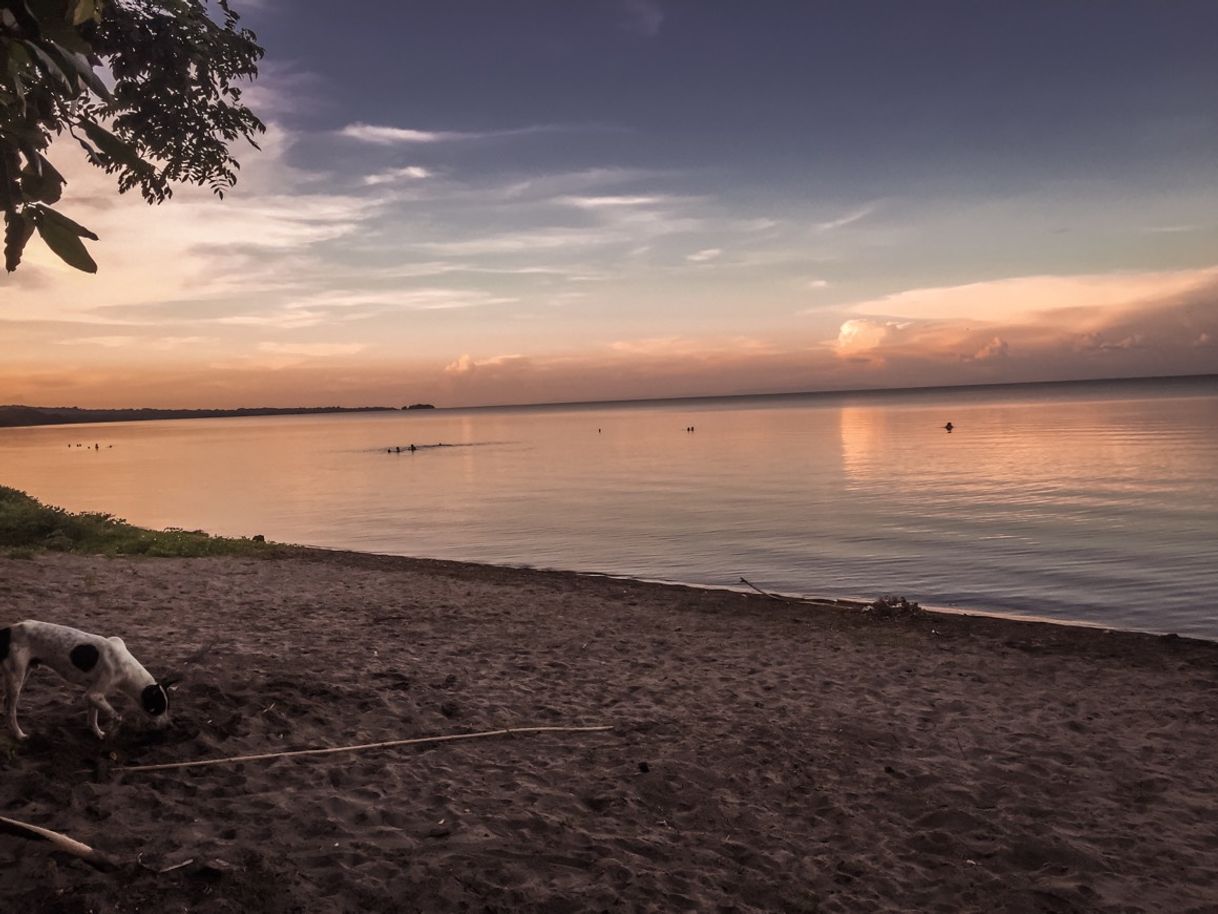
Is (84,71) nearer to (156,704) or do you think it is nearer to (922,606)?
(156,704)

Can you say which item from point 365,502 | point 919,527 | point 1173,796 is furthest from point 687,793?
point 365,502

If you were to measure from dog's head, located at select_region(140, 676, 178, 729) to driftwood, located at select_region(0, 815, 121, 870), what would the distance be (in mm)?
1803

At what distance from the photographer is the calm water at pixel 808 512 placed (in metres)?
22.4

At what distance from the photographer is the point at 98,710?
7254 mm

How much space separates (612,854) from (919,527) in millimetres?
28041

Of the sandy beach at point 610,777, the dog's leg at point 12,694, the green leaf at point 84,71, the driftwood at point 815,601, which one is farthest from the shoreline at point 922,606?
the green leaf at point 84,71

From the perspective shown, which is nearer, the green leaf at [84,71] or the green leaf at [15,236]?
the green leaf at [84,71]

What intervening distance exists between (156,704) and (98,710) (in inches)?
23.1

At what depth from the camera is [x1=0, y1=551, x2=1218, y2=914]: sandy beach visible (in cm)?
570

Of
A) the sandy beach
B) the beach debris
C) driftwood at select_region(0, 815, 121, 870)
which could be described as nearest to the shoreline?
the beach debris

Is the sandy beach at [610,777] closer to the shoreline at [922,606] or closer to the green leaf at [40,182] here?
the shoreline at [922,606]

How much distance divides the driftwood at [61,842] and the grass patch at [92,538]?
15.8 meters

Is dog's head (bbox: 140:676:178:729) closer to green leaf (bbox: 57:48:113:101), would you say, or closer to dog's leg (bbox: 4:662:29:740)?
dog's leg (bbox: 4:662:29:740)

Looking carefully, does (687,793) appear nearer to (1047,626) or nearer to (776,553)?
(1047,626)
